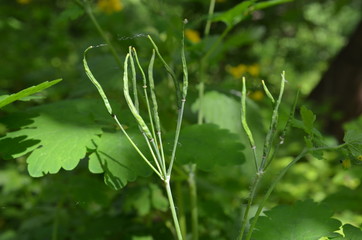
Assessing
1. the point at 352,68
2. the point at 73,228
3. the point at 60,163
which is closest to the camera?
the point at 60,163

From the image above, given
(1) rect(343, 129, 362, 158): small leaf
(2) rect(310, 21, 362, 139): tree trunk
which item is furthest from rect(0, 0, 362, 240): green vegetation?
(2) rect(310, 21, 362, 139): tree trunk

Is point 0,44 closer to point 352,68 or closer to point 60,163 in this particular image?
point 352,68

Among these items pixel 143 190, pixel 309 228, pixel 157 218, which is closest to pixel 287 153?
pixel 157 218

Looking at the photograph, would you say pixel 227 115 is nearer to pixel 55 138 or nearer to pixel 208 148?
pixel 208 148

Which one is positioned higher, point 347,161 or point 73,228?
point 347,161

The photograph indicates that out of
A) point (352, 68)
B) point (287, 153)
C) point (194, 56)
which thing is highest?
point (352, 68)

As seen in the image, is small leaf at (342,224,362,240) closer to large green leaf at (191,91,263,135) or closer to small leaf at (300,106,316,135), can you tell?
small leaf at (300,106,316,135)

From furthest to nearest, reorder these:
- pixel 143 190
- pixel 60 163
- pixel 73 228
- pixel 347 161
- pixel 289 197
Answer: pixel 289 197
pixel 73 228
pixel 143 190
pixel 60 163
pixel 347 161
